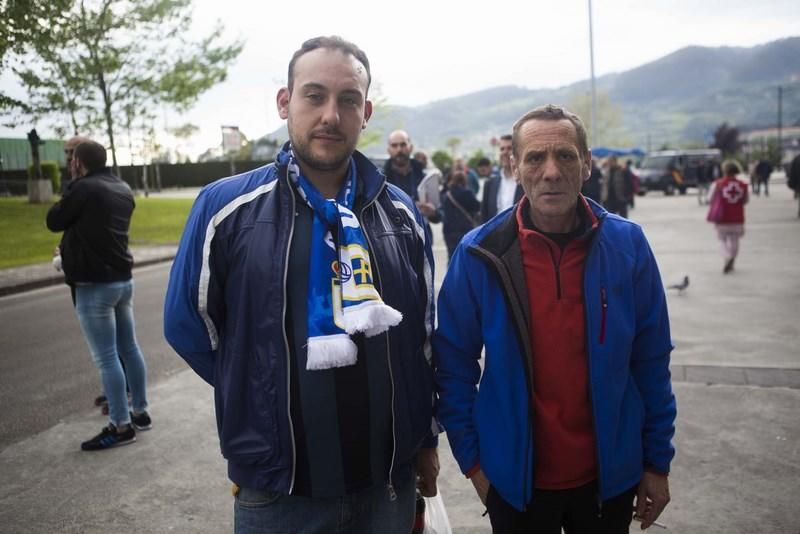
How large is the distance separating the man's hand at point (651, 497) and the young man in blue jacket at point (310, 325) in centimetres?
76

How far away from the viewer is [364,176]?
2023mm

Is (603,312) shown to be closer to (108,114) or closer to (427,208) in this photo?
(427,208)

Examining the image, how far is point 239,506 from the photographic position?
1818 mm

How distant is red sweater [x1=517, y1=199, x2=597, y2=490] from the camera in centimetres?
202

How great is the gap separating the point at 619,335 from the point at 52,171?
22.7 m

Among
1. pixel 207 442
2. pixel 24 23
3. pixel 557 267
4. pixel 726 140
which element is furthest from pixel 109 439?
pixel 726 140

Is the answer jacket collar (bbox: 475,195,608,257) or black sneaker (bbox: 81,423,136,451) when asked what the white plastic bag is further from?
black sneaker (bbox: 81,423,136,451)

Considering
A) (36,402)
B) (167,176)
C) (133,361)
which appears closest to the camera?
(133,361)

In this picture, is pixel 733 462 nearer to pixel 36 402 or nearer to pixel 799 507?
pixel 799 507

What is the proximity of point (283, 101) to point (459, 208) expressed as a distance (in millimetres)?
6551

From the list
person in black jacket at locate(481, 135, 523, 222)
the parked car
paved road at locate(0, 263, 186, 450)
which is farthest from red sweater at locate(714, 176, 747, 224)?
the parked car

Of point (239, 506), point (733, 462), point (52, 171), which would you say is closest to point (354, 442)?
point (239, 506)

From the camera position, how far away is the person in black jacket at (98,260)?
426 centimetres

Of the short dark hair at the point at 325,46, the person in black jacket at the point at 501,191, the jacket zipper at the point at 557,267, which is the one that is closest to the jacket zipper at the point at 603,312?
the jacket zipper at the point at 557,267
